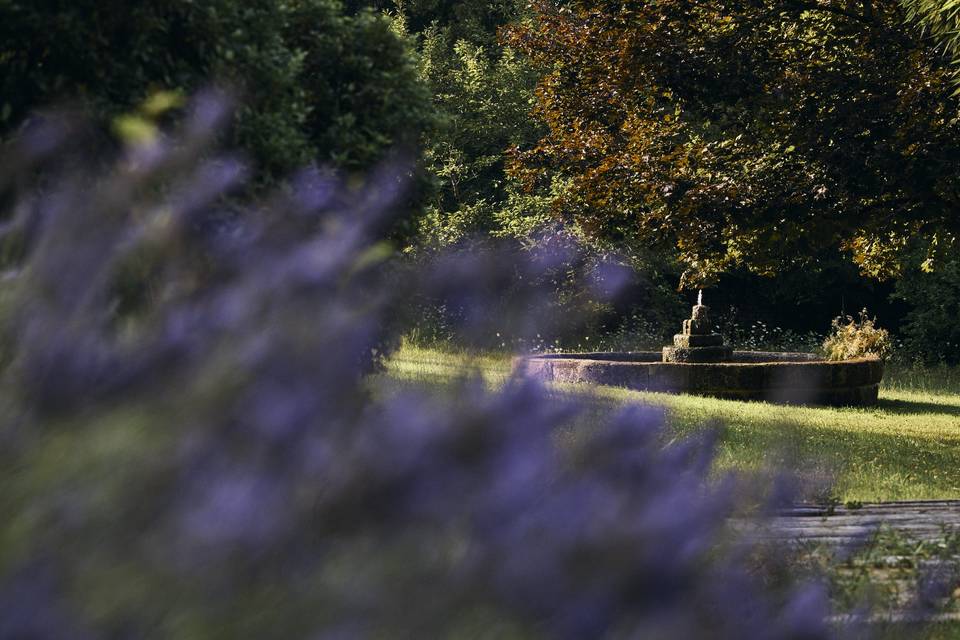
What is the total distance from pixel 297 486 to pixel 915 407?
49.9 ft

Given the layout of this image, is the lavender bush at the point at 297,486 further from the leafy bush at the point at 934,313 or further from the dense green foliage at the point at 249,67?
the leafy bush at the point at 934,313

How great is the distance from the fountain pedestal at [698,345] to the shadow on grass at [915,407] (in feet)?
7.40

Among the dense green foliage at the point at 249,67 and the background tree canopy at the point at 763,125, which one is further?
the background tree canopy at the point at 763,125

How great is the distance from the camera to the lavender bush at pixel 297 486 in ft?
4.20

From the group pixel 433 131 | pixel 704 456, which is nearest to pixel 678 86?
pixel 433 131

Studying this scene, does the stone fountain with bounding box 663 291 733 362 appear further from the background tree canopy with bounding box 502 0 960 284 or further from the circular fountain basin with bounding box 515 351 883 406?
the background tree canopy with bounding box 502 0 960 284

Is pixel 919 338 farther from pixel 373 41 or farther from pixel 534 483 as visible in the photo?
pixel 534 483

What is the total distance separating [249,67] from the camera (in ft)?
24.1

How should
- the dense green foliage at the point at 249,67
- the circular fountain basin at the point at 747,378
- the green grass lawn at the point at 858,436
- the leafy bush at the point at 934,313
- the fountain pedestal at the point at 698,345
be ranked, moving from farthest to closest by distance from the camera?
the leafy bush at the point at 934,313, the fountain pedestal at the point at 698,345, the circular fountain basin at the point at 747,378, the green grass lawn at the point at 858,436, the dense green foliage at the point at 249,67

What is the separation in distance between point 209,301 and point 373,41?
6.52 m

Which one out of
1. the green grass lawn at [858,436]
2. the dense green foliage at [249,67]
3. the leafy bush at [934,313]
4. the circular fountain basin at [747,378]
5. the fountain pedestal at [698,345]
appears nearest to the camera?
the dense green foliage at [249,67]

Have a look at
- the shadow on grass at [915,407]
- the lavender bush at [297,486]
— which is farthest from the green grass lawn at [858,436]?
the lavender bush at [297,486]

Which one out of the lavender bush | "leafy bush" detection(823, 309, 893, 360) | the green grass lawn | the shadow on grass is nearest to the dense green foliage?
the green grass lawn

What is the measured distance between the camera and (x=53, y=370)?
65.8 inches
